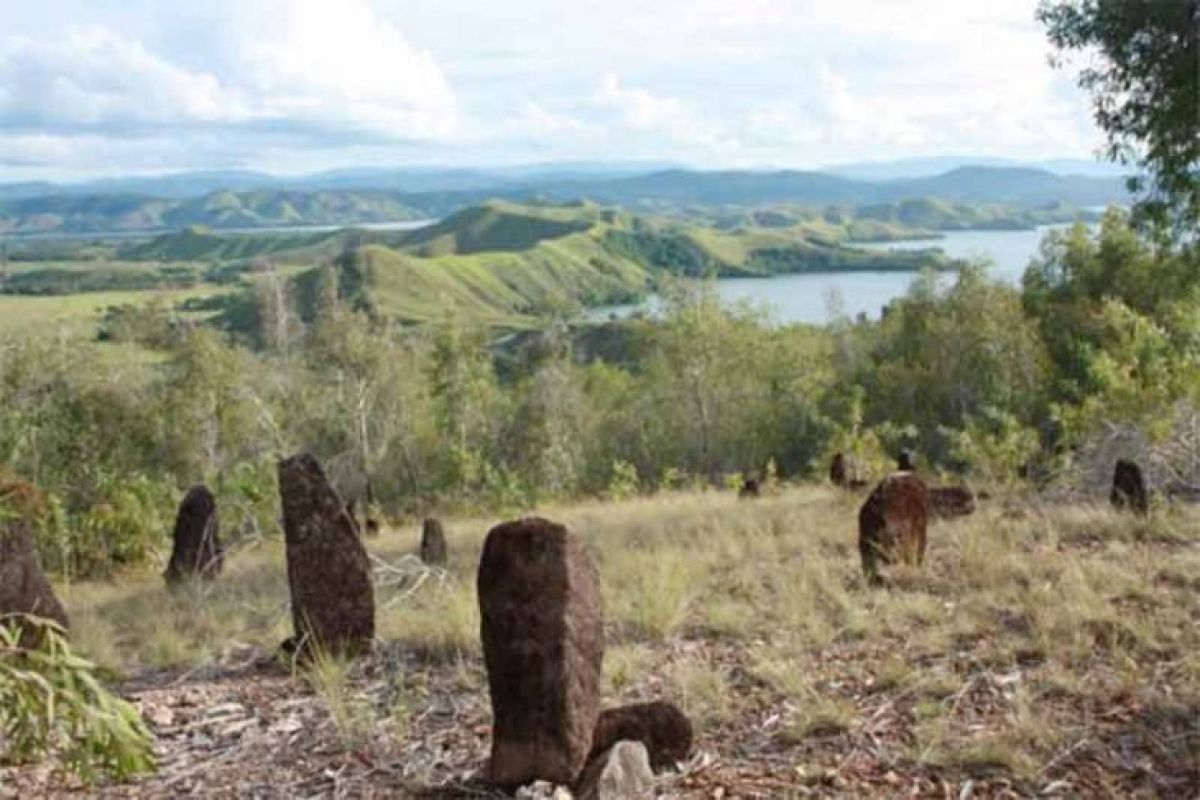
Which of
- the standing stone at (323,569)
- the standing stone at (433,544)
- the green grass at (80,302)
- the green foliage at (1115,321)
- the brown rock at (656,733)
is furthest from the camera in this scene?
the green grass at (80,302)

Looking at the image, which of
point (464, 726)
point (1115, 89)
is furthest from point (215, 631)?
point (1115, 89)

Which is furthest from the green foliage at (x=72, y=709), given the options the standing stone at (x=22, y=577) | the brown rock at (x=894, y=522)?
the brown rock at (x=894, y=522)

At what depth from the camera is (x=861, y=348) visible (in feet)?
188

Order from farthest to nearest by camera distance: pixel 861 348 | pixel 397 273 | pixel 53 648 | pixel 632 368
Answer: pixel 397 273, pixel 632 368, pixel 861 348, pixel 53 648

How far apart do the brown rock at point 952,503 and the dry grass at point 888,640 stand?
1.23 ft

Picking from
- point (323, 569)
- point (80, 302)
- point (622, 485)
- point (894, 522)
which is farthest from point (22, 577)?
point (80, 302)

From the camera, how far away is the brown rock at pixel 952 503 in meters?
11.6

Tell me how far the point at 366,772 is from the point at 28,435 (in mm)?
28156

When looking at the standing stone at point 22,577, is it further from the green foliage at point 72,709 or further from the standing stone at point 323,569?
the green foliage at point 72,709

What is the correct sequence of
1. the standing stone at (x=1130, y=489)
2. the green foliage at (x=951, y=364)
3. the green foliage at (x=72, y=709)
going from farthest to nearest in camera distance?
1. the green foliage at (x=951, y=364)
2. the standing stone at (x=1130, y=489)
3. the green foliage at (x=72, y=709)

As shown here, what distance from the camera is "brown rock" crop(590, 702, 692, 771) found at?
5.45 m

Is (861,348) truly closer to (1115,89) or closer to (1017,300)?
(1017,300)

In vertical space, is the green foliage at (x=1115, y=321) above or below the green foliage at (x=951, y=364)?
above

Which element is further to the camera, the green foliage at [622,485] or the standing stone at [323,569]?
the green foliage at [622,485]
